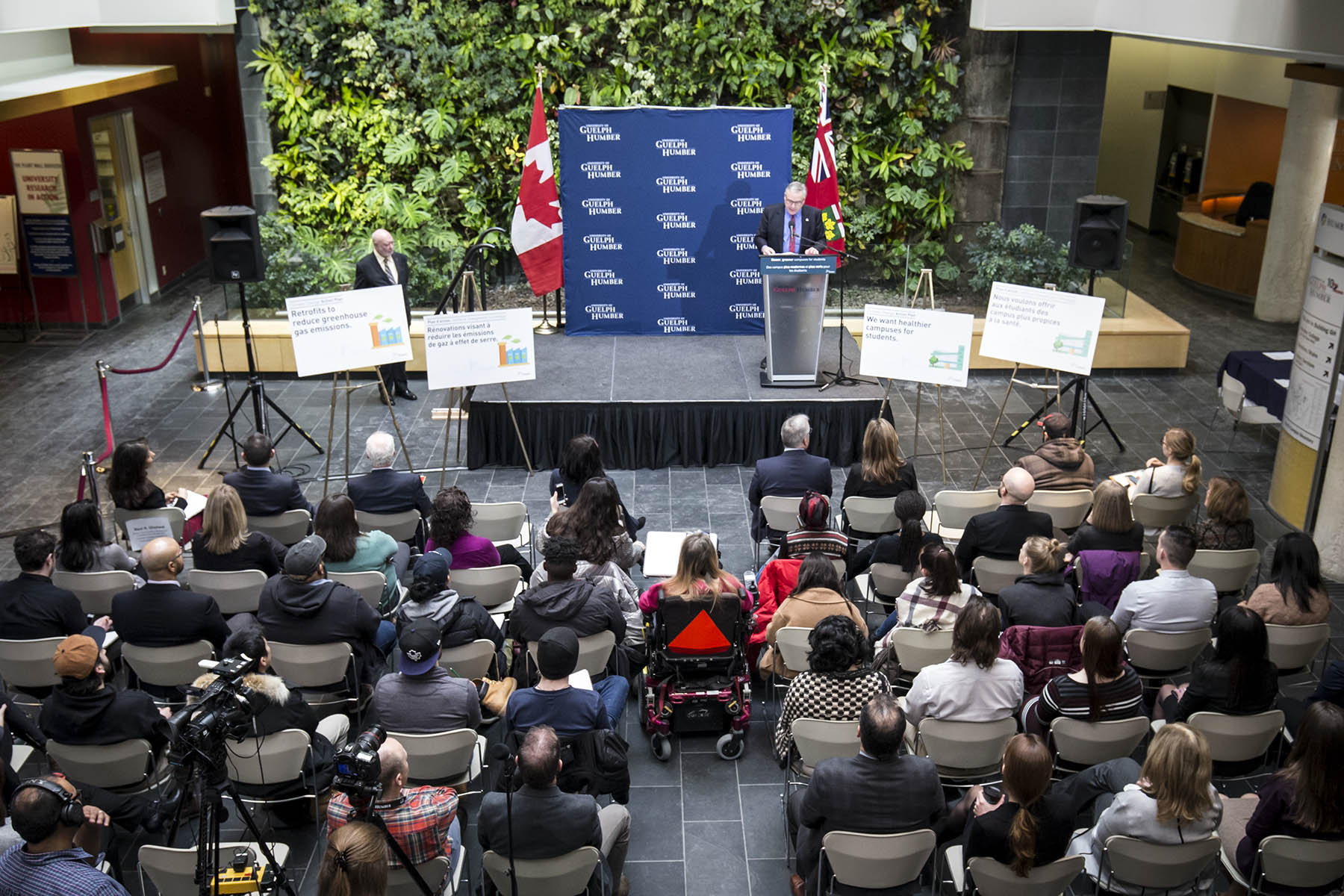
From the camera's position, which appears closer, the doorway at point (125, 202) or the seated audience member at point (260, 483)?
the seated audience member at point (260, 483)

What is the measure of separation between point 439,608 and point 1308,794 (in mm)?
3603

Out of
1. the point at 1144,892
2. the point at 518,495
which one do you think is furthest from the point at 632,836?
the point at 518,495

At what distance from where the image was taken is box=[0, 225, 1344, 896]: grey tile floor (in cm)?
532

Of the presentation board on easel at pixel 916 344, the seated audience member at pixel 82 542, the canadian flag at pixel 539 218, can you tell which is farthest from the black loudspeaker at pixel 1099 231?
the seated audience member at pixel 82 542

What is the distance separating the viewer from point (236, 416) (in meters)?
10.5

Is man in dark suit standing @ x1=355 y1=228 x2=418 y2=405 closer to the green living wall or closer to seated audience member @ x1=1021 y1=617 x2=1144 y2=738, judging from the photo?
the green living wall

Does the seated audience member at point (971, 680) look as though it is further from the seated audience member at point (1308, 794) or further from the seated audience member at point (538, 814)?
the seated audience member at point (538, 814)

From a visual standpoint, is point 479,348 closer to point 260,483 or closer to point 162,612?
point 260,483

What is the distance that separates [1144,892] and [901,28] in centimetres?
1037

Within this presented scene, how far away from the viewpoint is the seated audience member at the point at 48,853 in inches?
146

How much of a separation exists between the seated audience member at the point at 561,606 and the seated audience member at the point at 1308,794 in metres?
2.83

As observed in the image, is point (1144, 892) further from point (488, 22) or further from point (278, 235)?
point (488, 22)

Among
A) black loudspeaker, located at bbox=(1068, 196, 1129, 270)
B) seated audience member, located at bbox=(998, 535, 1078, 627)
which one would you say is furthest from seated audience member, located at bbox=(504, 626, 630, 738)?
black loudspeaker, located at bbox=(1068, 196, 1129, 270)

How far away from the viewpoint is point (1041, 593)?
5.39m
